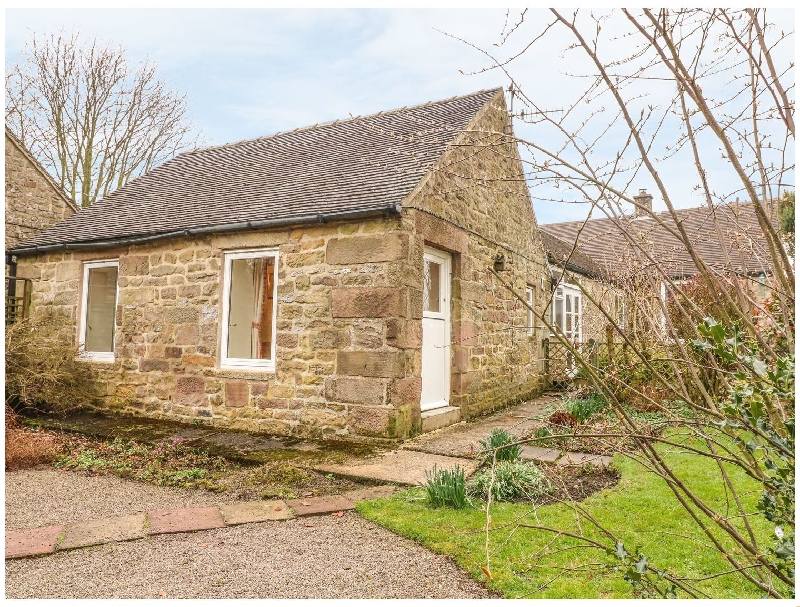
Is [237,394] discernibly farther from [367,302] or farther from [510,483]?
[510,483]

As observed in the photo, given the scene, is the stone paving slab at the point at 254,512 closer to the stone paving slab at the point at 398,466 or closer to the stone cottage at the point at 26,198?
the stone paving slab at the point at 398,466

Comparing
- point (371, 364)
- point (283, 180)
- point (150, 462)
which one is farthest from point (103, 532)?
point (283, 180)

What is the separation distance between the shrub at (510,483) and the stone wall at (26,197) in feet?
36.2

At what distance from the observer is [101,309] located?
410 inches

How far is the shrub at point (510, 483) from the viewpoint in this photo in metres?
4.89

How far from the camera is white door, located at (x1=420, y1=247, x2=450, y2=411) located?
8461mm

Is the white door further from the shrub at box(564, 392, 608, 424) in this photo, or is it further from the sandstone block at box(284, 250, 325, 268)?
the shrub at box(564, 392, 608, 424)

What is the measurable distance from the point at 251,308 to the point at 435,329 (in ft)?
9.29

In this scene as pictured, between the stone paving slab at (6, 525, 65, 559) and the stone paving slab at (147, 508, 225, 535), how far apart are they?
24.2 inches

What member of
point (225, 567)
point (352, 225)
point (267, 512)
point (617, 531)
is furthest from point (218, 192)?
point (617, 531)

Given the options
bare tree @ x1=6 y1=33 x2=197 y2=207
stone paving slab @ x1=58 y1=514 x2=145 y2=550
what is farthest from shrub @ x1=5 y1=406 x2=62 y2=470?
bare tree @ x1=6 y1=33 x2=197 y2=207

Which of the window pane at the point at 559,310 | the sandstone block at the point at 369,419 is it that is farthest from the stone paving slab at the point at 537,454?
the window pane at the point at 559,310

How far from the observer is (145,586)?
3309mm

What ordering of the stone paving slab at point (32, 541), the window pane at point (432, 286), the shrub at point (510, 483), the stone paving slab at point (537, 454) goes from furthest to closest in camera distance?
1. the window pane at point (432, 286)
2. the stone paving slab at point (537, 454)
3. the shrub at point (510, 483)
4. the stone paving slab at point (32, 541)
